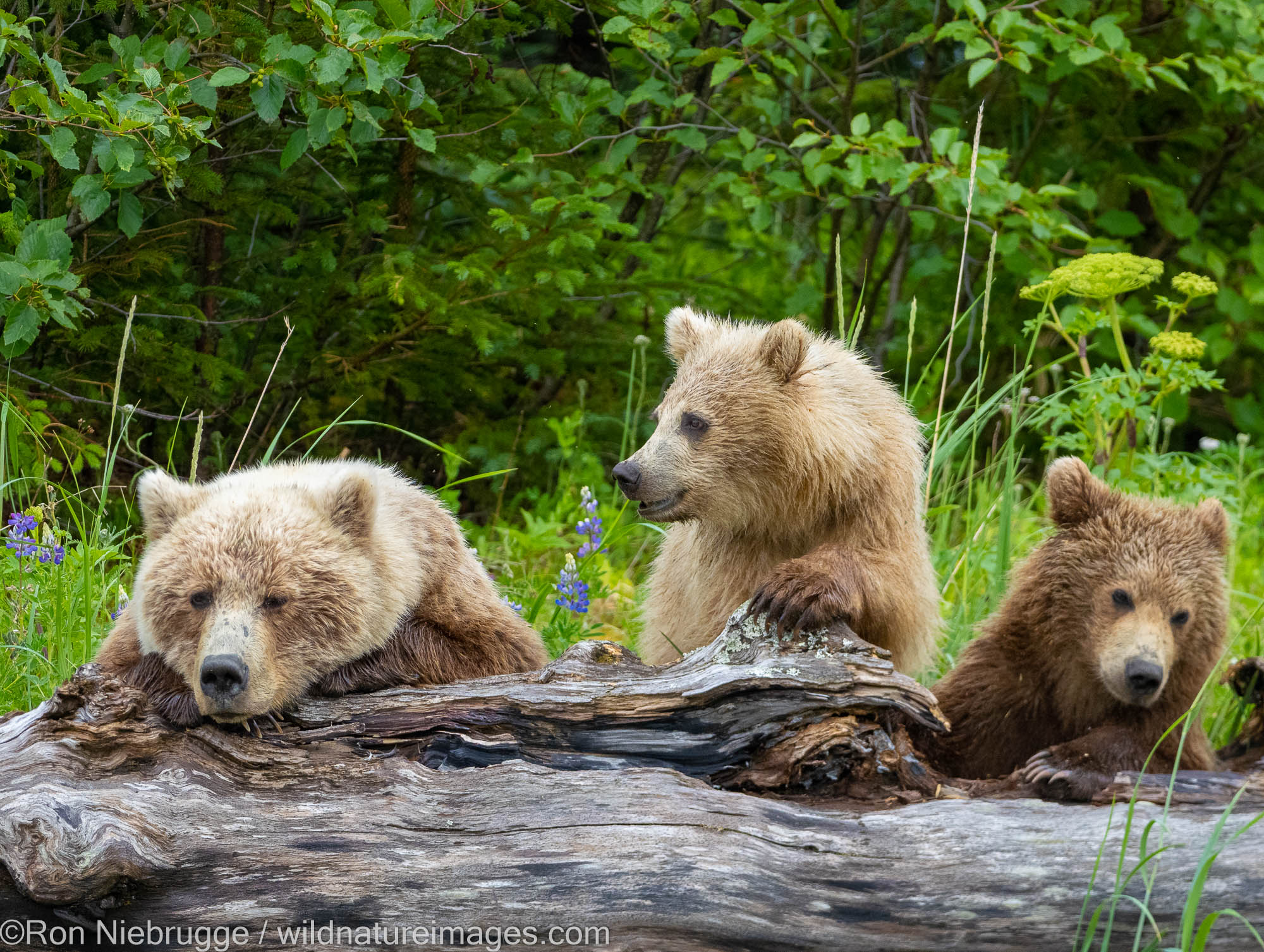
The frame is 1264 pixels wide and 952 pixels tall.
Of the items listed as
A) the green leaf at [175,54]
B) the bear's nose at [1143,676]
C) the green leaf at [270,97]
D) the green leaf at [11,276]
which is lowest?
the bear's nose at [1143,676]

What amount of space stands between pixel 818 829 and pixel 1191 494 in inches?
111

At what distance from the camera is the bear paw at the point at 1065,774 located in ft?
10.1

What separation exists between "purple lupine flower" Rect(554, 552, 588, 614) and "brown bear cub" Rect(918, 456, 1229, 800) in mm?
1326

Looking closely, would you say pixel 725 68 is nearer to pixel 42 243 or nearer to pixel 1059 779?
pixel 42 243

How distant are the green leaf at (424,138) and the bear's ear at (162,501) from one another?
74.8 inches

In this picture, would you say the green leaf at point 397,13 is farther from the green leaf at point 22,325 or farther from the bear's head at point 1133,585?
the bear's head at point 1133,585

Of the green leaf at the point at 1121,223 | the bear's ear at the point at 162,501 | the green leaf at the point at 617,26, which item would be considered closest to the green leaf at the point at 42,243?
the bear's ear at the point at 162,501

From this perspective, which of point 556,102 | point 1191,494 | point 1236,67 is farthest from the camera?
Result: point 1236,67

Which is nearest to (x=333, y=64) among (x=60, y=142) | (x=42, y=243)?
(x=60, y=142)

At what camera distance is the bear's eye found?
13.5 feet

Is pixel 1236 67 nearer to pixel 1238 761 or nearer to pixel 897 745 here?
pixel 1238 761

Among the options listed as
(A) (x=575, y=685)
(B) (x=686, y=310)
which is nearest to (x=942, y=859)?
(A) (x=575, y=685)

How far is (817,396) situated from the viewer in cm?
411


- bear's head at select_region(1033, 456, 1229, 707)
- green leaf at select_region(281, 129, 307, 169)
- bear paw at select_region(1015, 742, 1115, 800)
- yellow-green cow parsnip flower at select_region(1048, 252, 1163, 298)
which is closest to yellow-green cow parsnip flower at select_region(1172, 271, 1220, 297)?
yellow-green cow parsnip flower at select_region(1048, 252, 1163, 298)
